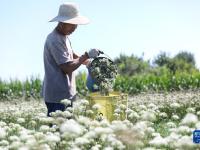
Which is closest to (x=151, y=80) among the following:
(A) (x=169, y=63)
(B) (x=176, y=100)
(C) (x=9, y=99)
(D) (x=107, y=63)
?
(C) (x=9, y=99)

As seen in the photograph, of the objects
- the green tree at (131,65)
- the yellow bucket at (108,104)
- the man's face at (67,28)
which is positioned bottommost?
the yellow bucket at (108,104)

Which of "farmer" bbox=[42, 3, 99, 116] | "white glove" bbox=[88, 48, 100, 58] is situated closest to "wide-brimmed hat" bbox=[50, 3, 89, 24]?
"farmer" bbox=[42, 3, 99, 116]

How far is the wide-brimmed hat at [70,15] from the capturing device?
6656 mm

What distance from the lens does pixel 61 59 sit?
6582 millimetres

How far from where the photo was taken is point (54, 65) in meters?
6.78

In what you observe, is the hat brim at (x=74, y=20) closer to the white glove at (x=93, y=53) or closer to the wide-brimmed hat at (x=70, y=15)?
the wide-brimmed hat at (x=70, y=15)

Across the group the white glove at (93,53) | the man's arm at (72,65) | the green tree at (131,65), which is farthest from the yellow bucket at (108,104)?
the green tree at (131,65)

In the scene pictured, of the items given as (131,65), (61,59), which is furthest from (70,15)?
(131,65)

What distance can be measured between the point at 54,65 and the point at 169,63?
100ft

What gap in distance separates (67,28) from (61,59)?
1.11 ft

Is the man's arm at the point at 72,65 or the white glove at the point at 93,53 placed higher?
the white glove at the point at 93,53

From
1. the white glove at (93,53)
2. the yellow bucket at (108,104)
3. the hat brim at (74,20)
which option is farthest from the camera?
the yellow bucket at (108,104)

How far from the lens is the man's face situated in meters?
6.62

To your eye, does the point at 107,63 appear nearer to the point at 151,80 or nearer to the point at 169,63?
the point at 151,80
